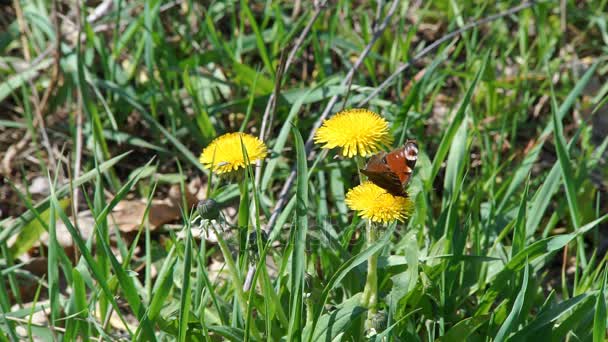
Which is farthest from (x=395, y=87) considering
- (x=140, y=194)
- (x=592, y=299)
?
(x=592, y=299)

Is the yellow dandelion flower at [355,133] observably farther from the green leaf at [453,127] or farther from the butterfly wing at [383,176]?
the green leaf at [453,127]

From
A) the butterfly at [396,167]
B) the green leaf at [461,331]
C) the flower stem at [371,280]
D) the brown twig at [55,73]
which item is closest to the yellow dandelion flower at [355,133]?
the butterfly at [396,167]

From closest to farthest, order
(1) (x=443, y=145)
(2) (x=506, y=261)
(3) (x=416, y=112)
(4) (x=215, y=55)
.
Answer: (2) (x=506, y=261), (1) (x=443, y=145), (3) (x=416, y=112), (4) (x=215, y=55)

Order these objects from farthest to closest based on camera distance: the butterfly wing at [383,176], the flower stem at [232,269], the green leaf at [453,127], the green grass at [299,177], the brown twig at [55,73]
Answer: the brown twig at [55,73] → the green leaf at [453,127] → the green grass at [299,177] → the flower stem at [232,269] → the butterfly wing at [383,176]

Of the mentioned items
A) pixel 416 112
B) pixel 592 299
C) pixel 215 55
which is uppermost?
pixel 215 55

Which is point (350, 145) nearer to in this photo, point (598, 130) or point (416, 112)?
point (416, 112)
